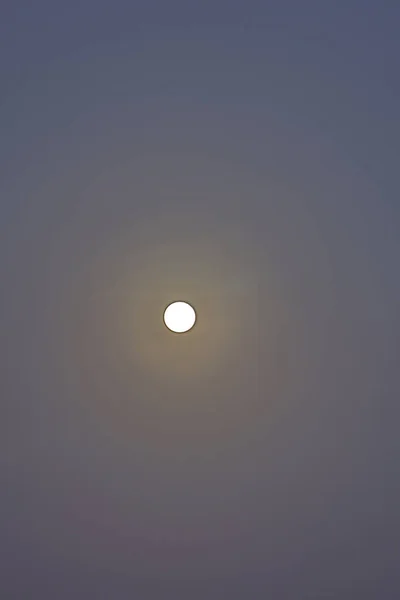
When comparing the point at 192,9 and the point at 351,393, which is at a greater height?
the point at 192,9

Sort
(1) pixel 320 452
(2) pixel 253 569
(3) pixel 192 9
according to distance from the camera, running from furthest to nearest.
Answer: (2) pixel 253 569 → (1) pixel 320 452 → (3) pixel 192 9

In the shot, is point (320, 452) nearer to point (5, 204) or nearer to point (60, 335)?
point (60, 335)

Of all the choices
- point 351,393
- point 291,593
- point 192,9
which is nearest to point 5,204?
point 192,9

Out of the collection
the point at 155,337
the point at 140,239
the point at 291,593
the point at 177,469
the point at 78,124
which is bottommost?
the point at 291,593

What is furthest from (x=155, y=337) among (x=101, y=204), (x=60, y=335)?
(x=101, y=204)

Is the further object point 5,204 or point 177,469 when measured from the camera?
point 177,469

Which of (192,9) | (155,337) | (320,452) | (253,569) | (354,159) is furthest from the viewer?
(253,569)

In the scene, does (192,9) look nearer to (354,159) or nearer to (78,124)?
(78,124)
